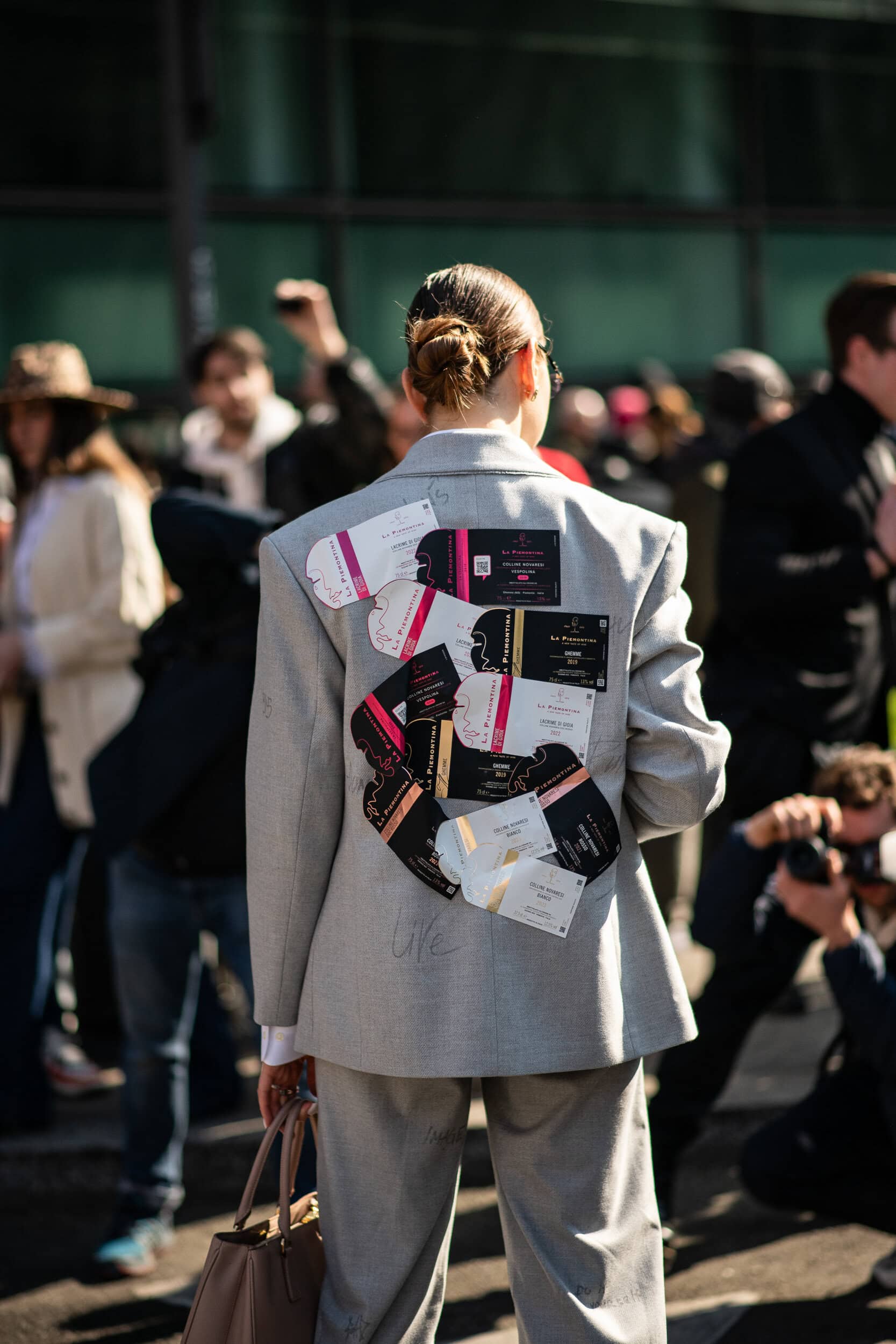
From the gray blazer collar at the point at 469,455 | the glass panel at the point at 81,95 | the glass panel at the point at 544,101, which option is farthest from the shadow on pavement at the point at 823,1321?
the glass panel at the point at 544,101

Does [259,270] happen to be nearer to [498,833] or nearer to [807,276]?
[807,276]

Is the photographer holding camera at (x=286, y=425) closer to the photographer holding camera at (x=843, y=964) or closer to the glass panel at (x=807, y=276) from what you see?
the photographer holding camera at (x=843, y=964)

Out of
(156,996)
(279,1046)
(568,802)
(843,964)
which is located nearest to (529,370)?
(568,802)

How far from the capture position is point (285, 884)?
2.39 m

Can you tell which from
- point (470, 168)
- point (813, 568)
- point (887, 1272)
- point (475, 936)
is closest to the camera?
point (475, 936)

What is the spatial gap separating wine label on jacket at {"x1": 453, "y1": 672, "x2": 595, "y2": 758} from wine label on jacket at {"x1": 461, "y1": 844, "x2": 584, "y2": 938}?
0.15 m

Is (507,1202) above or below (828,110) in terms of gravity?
below

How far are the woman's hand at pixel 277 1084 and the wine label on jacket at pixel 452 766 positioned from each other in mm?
522

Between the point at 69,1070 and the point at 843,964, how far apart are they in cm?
277

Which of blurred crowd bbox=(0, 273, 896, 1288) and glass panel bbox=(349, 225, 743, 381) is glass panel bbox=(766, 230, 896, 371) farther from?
blurred crowd bbox=(0, 273, 896, 1288)

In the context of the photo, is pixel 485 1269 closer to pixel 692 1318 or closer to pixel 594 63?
pixel 692 1318

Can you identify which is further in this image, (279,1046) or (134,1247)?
(134,1247)

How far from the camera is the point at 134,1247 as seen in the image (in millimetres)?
3777

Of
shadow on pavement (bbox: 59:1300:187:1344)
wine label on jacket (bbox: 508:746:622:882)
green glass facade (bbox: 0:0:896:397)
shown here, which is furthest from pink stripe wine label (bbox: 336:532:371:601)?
green glass facade (bbox: 0:0:896:397)
